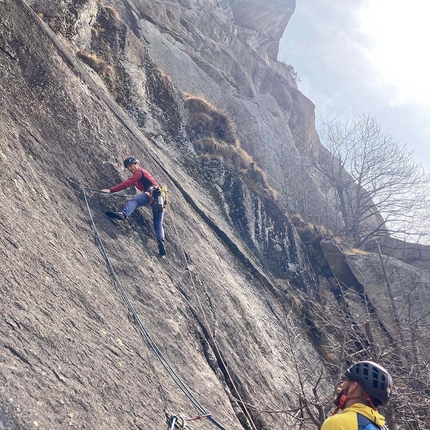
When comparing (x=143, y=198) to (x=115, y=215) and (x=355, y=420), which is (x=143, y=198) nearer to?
(x=115, y=215)

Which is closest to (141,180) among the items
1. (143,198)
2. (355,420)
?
(143,198)

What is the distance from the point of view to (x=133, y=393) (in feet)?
13.4

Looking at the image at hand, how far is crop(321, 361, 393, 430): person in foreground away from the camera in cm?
254

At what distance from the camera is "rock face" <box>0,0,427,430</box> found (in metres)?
3.75

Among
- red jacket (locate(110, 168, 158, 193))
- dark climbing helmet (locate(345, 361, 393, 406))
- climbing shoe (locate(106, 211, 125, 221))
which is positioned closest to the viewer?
dark climbing helmet (locate(345, 361, 393, 406))

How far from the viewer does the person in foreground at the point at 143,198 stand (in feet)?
21.6

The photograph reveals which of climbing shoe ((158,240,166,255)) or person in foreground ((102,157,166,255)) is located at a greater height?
person in foreground ((102,157,166,255))

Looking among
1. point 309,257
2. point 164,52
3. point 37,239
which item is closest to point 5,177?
point 37,239

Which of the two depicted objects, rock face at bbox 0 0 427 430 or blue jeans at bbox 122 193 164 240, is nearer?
rock face at bbox 0 0 427 430

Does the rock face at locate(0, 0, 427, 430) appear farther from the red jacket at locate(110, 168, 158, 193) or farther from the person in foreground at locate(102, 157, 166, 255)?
the red jacket at locate(110, 168, 158, 193)

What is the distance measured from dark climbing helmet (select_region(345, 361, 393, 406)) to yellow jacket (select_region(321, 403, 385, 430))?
0.33 metres

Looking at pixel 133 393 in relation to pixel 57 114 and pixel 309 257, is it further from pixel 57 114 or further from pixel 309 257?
pixel 309 257

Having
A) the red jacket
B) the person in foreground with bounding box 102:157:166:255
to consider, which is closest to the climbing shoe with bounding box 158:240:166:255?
the person in foreground with bounding box 102:157:166:255

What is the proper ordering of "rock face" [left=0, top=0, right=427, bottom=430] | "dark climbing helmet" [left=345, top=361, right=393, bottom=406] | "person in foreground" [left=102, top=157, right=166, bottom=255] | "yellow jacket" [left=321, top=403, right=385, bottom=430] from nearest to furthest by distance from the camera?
"yellow jacket" [left=321, top=403, right=385, bottom=430]
"dark climbing helmet" [left=345, top=361, right=393, bottom=406]
"rock face" [left=0, top=0, right=427, bottom=430]
"person in foreground" [left=102, top=157, right=166, bottom=255]
